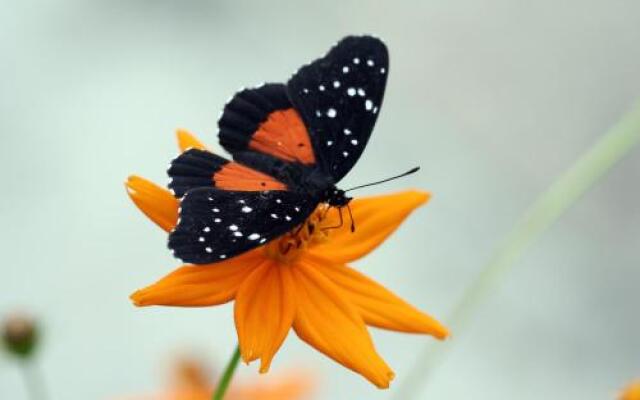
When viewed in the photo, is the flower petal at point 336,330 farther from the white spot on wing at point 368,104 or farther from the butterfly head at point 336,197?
the white spot on wing at point 368,104

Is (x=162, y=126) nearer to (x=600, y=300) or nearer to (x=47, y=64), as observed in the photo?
(x=47, y=64)

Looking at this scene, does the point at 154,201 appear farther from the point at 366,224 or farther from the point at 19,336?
the point at 19,336

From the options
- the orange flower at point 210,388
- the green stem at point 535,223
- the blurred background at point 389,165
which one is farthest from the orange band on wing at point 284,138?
the blurred background at point 389,165

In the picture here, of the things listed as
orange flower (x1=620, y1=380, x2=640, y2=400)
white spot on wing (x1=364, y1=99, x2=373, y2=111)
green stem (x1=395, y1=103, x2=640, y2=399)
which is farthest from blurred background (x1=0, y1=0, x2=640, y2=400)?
orange flower (x1=620, y1=380, x2=640, y2=400)

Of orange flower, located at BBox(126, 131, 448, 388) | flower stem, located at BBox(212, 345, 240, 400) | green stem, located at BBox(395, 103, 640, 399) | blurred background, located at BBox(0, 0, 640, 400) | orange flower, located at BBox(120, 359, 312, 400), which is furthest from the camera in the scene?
blurred background, located at BBox(0, 0, 640, 400)

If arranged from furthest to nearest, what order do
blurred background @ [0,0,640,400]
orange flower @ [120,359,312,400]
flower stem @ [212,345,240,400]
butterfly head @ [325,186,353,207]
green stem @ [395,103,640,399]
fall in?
blurred background @ [0,0,640,400] → orange flower @ [120,359,312,400] → green stem @ [395,103,640,399] → butterfly head @ [325,186,353,207] → flower stem @ [212,345,240,400]

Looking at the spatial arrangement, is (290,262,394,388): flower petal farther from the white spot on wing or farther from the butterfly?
the white spot on wing

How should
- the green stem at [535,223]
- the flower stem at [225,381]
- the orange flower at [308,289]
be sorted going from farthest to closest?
the green stem at [535,223] < the orange flower at [308,289] < the flower stem at [225,381]
